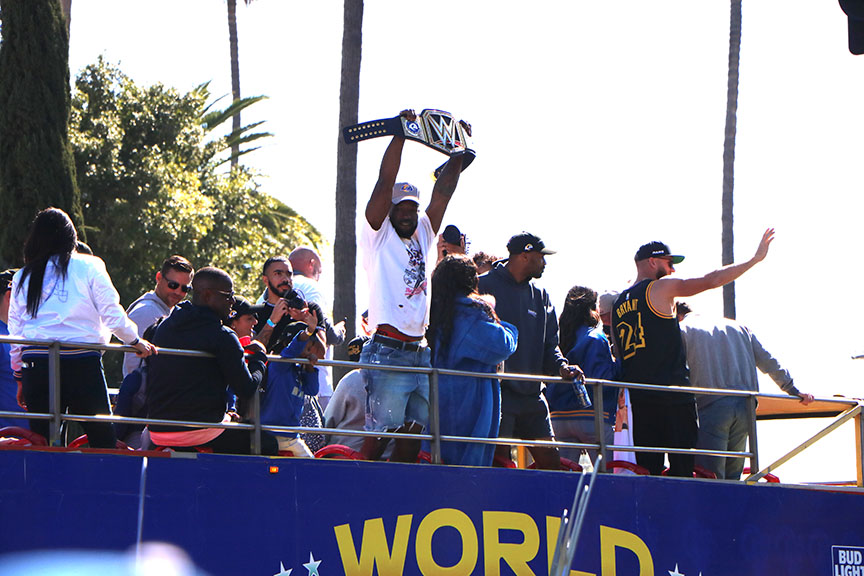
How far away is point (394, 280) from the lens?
6984mm

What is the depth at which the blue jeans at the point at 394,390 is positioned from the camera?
686 cm

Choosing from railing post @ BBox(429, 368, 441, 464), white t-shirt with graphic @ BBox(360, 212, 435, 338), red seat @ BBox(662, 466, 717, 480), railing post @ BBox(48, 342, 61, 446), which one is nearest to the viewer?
railing post @ BBox(48, 342, 61, 446)

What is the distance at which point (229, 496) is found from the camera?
20.7 feet

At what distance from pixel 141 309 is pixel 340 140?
26.3 feet

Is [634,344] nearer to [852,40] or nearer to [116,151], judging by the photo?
[852,40]

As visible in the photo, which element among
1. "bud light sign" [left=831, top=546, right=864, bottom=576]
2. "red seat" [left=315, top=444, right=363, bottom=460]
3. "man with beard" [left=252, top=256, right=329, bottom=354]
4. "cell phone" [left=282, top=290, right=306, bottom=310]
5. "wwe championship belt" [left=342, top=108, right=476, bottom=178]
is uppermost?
"wwe championship belt" [left=342, top=108, right=476, bottom=178]

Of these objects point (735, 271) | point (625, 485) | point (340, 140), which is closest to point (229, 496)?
point (625, 485)

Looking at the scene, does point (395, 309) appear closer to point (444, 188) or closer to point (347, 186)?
point (444, 188)

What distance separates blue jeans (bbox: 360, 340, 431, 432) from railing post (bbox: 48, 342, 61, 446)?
6.08 feet

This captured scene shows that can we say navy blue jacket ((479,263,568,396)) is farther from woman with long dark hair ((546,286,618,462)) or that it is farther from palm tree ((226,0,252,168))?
palm tree ((226,0,252,168))

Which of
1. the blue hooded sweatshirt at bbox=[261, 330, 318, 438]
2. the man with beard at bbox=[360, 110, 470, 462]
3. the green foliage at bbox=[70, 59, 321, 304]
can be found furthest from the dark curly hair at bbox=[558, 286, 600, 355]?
the green foliage at bbox=[70, 59, 321, 304]

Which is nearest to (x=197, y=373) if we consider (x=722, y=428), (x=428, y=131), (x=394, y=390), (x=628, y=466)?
(x=394, y=390)

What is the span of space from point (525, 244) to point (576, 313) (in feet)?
Result: 3.12

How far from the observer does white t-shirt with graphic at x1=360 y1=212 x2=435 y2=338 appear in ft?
22.9
